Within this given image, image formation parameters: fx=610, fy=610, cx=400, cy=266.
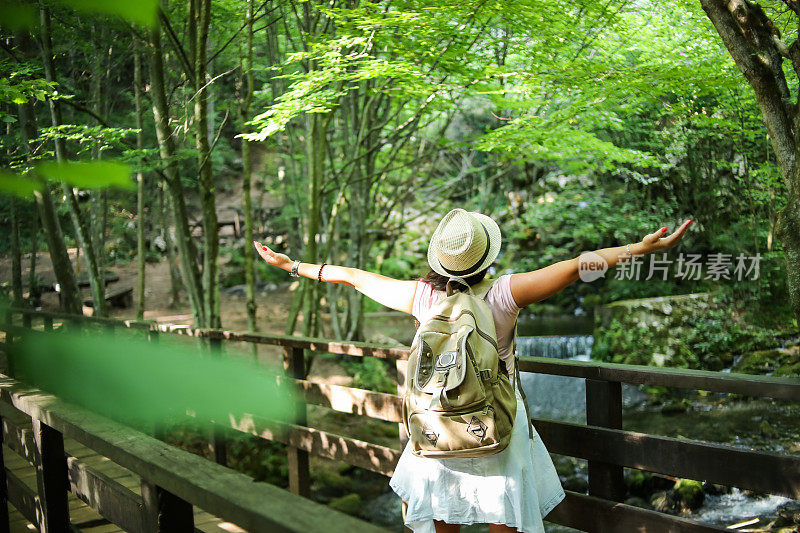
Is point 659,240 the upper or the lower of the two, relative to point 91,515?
upper

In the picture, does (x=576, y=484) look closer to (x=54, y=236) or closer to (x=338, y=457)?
(x=338, y=457)

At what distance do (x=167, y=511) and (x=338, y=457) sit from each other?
7.45 feet

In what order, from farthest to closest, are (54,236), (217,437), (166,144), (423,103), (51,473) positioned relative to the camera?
(423,103) < (54,236) < (166,144) < (217,437) < (51,473)

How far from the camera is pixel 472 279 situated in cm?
219

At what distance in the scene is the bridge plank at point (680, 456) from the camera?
Result: 2.20m

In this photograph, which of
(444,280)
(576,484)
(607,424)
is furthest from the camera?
(576,484)

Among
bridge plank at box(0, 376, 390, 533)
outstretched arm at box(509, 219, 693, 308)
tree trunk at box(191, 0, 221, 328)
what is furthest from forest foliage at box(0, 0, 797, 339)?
outstretched arm at box(509, 219, 693, 308)

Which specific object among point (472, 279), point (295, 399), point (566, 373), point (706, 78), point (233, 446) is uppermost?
point (706, 78)

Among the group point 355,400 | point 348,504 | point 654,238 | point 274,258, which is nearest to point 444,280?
point 654,238

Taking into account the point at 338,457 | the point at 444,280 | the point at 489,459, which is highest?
the point at 444,280

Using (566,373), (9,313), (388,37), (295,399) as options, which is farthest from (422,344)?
Answer: (9,313)

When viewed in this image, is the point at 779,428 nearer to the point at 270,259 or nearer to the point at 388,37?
the point at 388,37

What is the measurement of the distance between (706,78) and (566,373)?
3.89m

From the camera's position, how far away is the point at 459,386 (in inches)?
75.9
